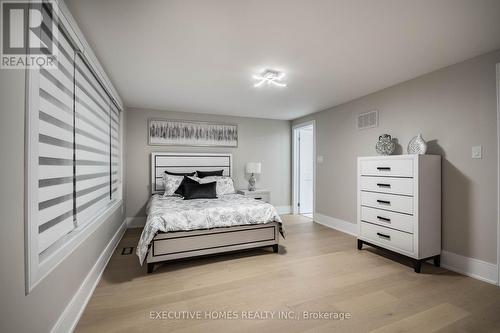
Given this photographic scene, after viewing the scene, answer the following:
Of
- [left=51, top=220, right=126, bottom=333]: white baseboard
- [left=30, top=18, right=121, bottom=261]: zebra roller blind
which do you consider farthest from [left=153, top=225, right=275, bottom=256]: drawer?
[left=30, top=18, right=121, bottom=261]: zebra roller blind

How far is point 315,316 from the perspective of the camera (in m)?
1.89

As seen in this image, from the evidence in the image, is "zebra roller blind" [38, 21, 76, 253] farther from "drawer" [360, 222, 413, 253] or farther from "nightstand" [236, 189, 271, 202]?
"drawer" [360, 222, 413, 253]

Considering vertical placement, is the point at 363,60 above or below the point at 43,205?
above

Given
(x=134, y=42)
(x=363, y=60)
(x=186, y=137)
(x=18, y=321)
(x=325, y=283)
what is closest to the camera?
(x=18, y=321)

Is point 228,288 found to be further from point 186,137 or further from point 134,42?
point 186,137

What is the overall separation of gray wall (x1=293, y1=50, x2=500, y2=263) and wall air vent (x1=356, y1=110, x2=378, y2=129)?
9cm

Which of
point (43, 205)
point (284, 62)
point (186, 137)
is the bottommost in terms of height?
point (43, 205)

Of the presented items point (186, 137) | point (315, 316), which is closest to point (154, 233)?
point (315, 316)

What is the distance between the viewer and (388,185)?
2982 mm

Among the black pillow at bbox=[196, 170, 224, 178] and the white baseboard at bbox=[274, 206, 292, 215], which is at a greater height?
the black pillow at bbox=[196, 170, 224, 178]

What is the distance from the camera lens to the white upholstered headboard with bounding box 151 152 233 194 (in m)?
4.68

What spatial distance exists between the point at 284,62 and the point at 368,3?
1.04m

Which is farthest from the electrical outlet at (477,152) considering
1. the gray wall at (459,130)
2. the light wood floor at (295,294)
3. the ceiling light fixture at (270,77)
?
the ceiling light fixture at (270,77)

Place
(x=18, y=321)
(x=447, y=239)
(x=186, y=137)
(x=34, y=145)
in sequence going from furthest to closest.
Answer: (x=186, y=137) → (x=447, y=239) → (x=34, y=145) → (x=18, y=321)
